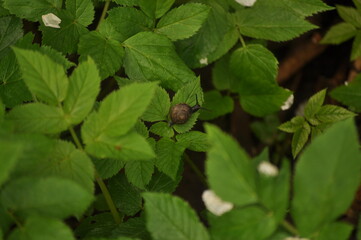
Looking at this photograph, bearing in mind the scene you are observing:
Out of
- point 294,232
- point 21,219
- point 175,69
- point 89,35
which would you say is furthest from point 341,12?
point 21,219

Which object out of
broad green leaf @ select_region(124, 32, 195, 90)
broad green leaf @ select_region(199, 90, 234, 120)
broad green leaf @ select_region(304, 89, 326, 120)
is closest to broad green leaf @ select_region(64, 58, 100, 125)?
broad green leaf @ select_region(124, 32, 195, 90)

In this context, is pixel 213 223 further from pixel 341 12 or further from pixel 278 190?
pixel 341 12

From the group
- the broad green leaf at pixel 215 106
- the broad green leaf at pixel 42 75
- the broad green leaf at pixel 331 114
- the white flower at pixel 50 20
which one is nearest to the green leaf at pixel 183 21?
the white flower at pixel 50 20

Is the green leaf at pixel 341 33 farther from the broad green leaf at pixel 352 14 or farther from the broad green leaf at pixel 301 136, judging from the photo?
the broad green leaf at pixel 301 136

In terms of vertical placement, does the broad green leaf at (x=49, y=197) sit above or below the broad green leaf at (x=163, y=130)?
above

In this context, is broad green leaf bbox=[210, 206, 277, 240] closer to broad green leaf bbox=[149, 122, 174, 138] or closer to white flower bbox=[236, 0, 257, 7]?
broad green leaf bbox=[149, 122, 174, 138]
